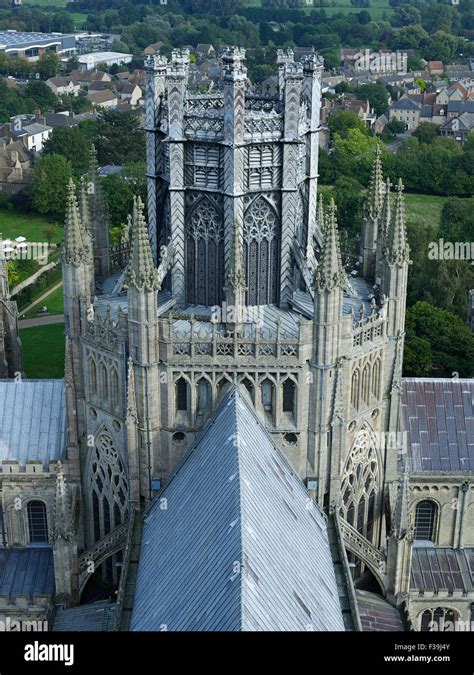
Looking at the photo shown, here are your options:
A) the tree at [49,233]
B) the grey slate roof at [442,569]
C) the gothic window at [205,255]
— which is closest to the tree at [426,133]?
the tree at [49,233]

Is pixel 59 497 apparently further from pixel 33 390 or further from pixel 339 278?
pixel 339 278

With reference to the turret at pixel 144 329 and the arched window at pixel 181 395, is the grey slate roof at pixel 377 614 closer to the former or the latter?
the turret at pixel 144 329

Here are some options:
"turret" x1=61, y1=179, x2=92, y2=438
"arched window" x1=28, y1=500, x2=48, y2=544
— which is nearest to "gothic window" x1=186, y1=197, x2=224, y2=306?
"turret" x1=61, y1=179, x2=92, y2=438

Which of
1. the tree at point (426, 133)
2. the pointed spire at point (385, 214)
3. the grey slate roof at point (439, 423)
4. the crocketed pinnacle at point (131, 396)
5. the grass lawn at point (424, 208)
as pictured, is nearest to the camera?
the crocketed pinnacle at point (131, 396)

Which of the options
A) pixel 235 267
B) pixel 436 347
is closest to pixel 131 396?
pixel 235 267

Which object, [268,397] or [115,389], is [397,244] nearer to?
[268,397]
